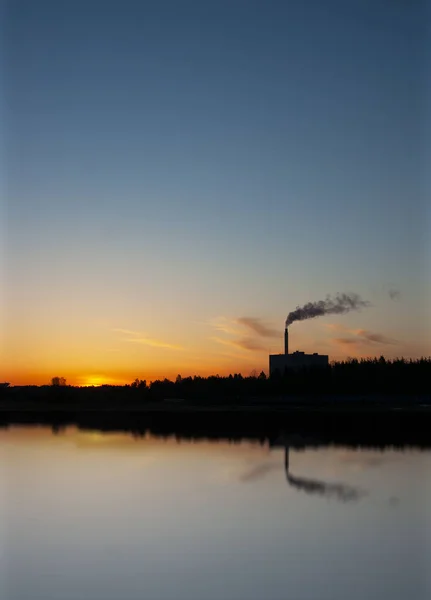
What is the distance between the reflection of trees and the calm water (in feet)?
0.09

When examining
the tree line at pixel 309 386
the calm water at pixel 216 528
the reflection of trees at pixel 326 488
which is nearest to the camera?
the calm water at pixel 216 528

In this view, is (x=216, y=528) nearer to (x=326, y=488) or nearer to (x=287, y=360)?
(x=326, y=488)

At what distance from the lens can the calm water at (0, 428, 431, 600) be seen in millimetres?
10000

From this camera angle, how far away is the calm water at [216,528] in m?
10.0

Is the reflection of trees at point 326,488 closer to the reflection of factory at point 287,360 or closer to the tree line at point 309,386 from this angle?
the tree line at point 309,386

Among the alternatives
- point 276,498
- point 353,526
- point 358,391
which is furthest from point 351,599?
point 358,391

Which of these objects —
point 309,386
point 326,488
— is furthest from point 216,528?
point 309,386

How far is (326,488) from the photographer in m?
17.1

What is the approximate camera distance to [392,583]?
33.3 feet

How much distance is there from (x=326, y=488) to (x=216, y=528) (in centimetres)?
486

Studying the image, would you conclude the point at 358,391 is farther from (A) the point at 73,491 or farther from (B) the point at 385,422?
(A) the point at 73,491

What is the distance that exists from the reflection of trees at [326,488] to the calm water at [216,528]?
0.09 feet

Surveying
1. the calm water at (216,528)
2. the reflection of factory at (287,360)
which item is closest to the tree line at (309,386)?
the reflection of factory at (287,360)

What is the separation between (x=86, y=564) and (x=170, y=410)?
42006mm
